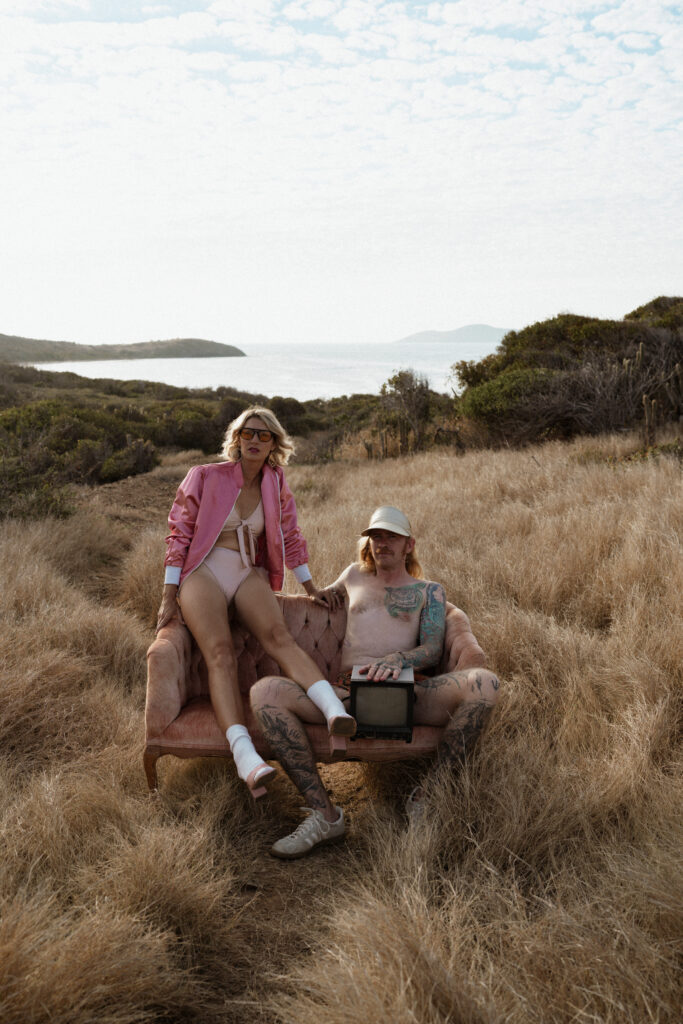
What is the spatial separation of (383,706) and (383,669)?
161mm

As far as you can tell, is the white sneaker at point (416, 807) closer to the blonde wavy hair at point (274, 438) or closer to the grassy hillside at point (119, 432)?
the blonde wavy hair at point (274, 438)

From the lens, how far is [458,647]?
373 centimetres

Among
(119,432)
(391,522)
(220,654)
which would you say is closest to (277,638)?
(220,654)

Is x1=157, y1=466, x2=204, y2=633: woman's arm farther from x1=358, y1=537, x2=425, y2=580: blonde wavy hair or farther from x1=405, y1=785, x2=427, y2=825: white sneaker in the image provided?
x1=405, y1=785, x2=427, y2=825: white sneaker

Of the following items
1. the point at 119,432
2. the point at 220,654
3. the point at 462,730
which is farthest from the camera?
the point at 119,432

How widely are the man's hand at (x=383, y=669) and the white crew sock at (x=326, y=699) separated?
18 cm

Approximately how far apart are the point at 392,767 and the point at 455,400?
43.6 ft

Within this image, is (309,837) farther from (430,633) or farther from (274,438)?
(274,438)

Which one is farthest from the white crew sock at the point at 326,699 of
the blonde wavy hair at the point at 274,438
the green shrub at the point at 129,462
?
the green shrub at the point at 129,462

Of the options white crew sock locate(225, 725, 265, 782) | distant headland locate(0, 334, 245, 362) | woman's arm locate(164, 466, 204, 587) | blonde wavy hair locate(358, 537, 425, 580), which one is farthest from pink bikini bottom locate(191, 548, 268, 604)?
distant headland locate(0, 334, 245, 362)

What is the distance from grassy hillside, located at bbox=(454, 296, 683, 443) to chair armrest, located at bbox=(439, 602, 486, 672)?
25.4 ft

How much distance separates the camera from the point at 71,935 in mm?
2281

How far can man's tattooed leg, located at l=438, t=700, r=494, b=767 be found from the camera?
3.35m

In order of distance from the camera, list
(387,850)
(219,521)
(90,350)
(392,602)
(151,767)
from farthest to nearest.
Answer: (90,350) → (219,521) → (392,602) → (151,767) → (387,850)
